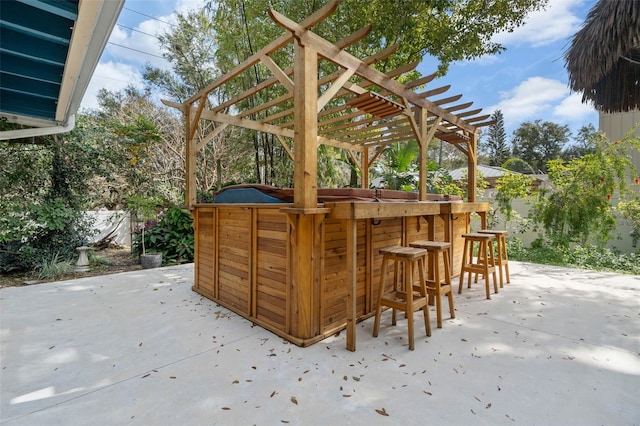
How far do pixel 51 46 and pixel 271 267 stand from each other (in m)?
2.69

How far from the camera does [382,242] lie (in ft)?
10.9

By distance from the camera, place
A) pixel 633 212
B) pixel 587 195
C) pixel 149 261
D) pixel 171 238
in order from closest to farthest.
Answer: pixel 149 261 → pixel 587 195 → pixel 633 212 → pixel 171 238

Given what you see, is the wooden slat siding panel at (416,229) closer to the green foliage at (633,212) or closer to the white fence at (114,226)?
the green foliage at (633,212)

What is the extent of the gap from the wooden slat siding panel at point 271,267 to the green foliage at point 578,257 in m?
5.91

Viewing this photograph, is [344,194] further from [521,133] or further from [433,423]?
[521,133]

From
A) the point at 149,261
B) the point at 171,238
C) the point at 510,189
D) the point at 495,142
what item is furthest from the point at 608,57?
the point at 495,142

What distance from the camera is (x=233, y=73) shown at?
3371 mm

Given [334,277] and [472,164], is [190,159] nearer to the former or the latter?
[334,277]

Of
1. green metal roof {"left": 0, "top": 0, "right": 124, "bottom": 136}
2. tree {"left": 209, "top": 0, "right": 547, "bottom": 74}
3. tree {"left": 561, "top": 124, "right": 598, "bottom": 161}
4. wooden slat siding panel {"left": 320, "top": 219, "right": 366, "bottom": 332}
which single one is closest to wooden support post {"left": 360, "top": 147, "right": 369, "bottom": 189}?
tree {"left": 209, "top": 0, "right": 547, "bottom": 74}

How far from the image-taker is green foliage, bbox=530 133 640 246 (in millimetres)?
5801

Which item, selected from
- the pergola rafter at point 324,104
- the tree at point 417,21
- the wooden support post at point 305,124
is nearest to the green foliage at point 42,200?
the pergola rafter at point 324,104

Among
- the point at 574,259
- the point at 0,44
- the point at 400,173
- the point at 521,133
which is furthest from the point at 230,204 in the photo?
the point at 521,133

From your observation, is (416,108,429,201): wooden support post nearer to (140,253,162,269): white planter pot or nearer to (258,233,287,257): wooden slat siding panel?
(258,233,287,257): wooden slat siding panel

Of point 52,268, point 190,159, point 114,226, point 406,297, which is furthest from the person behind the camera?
point 114,226
